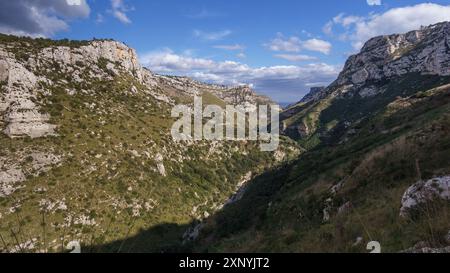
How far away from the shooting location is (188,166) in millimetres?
142500

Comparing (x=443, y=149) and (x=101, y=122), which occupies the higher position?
(x=101, y=122)

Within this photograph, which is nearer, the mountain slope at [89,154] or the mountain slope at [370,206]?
the mountain slope at [370,206]

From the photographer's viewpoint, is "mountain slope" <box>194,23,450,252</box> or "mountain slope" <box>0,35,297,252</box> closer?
"mountain slope" <box>194,23,450,252</box>

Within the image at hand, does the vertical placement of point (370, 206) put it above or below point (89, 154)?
below

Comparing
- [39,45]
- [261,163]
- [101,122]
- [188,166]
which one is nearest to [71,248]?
[101,122]

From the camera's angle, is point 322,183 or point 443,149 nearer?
point 443,149

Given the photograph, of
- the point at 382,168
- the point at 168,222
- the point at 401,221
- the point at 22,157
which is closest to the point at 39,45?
the point at 22,157

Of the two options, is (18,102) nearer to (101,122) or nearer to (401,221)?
(101,122)

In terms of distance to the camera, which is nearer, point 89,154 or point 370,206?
point 370,206

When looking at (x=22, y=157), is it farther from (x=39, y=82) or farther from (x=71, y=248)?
(x=71, y=248)

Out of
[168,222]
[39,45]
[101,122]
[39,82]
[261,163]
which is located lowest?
[168,222]

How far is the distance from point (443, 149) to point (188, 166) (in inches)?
4522
